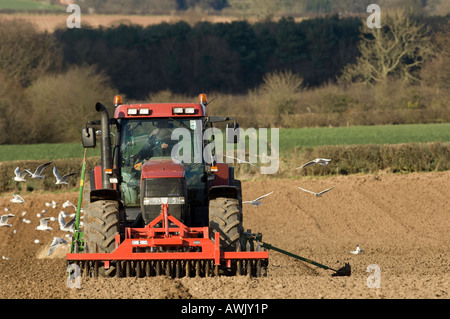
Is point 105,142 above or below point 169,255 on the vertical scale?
above

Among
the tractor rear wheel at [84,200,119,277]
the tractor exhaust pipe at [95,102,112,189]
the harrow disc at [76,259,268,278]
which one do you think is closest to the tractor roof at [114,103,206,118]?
the tractor exhaust pipe at [95,102,112,189]

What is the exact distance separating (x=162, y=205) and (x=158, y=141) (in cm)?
122

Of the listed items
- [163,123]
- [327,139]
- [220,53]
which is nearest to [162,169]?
[163,123]

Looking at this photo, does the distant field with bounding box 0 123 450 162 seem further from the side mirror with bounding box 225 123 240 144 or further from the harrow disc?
the harrow disc

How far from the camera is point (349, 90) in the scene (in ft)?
149

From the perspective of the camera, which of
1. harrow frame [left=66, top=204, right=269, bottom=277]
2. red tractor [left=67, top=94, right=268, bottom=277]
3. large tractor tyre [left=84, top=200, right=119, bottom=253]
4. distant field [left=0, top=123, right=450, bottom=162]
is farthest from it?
distant field [left=0, top=123, right=450, bottom=162]

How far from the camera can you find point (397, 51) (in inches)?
1940

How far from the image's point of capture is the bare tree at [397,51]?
48562mm

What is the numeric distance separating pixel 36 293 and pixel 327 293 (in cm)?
333

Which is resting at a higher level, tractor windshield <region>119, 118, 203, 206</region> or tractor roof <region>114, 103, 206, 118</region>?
tractor roof <region>114, 103, 206, 118</region>

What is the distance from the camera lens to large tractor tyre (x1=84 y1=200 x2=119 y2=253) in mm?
7980

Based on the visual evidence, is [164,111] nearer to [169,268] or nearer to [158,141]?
[158,141]

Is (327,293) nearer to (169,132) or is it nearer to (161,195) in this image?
(161,195)

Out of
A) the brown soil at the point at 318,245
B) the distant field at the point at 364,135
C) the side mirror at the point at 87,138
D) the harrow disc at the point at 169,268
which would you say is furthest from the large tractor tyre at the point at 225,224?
the distant field at the point at 364,135
